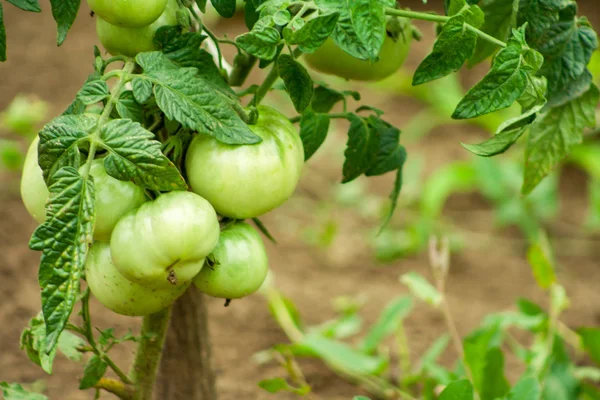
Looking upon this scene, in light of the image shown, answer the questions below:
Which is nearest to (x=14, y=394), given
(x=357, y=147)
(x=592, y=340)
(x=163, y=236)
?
(x=163, y=236)

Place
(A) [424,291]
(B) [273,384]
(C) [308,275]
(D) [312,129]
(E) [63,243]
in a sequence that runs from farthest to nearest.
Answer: (C) [308,275]
(A) [424,291]
(B) [273,384]
(D) [312,129]
(E) [63,243]

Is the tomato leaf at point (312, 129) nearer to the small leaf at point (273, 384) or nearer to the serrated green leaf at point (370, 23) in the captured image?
the serrated green leaf at point (370, 23)

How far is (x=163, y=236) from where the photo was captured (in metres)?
0.59

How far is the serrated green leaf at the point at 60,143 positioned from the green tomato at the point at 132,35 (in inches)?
4.9

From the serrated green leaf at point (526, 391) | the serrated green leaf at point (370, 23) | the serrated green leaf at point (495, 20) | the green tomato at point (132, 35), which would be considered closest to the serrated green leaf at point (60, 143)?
the green tomato at point (132, 35)

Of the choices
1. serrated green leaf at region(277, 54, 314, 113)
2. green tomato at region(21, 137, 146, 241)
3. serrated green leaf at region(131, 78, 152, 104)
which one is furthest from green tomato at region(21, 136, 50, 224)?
serrated green leaf at region(277, 54, 314, 113)

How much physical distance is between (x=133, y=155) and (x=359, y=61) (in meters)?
0.31

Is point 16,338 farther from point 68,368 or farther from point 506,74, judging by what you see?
point 506,74

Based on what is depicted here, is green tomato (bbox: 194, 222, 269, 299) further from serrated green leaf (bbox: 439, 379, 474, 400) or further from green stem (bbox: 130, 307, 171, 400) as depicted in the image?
serrated green leaf (bbox: 439, 379, 474, 400)

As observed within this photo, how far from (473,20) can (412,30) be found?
0.21m

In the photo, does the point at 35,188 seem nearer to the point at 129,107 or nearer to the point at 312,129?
the point at 129,107

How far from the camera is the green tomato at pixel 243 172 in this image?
636 mm

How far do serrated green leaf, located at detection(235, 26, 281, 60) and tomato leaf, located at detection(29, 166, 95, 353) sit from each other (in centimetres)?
17

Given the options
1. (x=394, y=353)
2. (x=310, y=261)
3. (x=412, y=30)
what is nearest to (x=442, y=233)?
(x=310, y=261)
